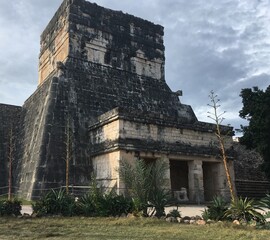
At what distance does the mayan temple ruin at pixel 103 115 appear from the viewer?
44.6 feet

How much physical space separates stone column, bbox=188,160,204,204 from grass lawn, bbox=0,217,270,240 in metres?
6.56

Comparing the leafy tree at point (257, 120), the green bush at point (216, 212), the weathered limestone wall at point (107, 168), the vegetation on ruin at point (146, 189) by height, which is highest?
the leafy tree at point (257, 120)

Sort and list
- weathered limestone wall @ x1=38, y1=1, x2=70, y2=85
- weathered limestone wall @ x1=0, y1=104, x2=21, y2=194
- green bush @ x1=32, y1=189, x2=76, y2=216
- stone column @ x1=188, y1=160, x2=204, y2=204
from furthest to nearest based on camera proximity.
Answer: weathered limestone wall @ x1=38, y1=1, x2=70, y2=85, weathered limestone wall @ x1=0, y1=104, x2=21, y2=194, stone column @ x1=188, y1=160, x2=204, y2=204, green bush @ x1=32, y1=189, x2=76, y2=216

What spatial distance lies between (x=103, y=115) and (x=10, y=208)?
6.47 m

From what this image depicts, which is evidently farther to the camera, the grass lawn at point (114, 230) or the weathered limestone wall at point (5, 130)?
the weathered limestone wall at point (5, 130)

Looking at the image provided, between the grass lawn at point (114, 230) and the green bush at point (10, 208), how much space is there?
1.48ft

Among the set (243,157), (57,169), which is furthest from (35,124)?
(243,157)

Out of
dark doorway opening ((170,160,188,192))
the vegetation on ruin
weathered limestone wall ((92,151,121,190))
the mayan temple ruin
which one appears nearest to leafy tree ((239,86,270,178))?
the mayan temple ruin

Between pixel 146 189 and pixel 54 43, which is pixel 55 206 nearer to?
pixel 146 189

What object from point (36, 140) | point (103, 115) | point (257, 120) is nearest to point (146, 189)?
point (103, 115)

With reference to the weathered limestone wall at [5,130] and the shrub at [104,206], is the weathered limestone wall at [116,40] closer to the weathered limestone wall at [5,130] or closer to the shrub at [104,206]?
the weathered limestone wall at [5,130]

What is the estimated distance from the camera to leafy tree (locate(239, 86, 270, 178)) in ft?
53.3

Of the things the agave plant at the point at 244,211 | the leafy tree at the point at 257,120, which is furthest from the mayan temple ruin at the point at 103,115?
the agave plant at the point at 244,211

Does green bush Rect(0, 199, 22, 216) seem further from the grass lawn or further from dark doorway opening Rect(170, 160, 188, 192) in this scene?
dark doorway opening Rect(170, 160, 188, 192)
